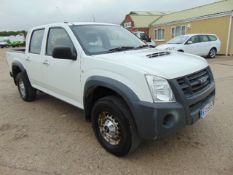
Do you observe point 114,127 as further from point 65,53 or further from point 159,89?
point 65,53

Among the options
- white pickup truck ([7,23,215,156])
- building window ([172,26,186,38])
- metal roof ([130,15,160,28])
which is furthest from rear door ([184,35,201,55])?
metal roof ([130,15,160,28])

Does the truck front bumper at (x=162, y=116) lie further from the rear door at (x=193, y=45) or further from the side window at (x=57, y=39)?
the rear door at (x=193, y=45)

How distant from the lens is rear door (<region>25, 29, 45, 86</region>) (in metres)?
4.68

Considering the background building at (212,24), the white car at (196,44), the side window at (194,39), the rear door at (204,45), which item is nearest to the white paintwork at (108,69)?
the white car at (196,44)

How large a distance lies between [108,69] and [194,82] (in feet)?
3.73

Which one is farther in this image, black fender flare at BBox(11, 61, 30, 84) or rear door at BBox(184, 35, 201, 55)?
rear door at BBox(184, 35, 201, 55)

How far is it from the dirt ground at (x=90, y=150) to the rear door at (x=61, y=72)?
626 millimetres

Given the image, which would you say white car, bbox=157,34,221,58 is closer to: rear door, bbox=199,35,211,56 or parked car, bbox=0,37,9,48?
rear door, bbox=199,35,211,56

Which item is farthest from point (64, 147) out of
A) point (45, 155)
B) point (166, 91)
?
point (166, 91)

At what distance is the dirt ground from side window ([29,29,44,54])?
4.70 ft

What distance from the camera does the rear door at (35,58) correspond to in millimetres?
4676

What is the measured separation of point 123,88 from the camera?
2719 millimetres

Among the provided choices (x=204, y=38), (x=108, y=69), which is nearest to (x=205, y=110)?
(x=108, y=69)

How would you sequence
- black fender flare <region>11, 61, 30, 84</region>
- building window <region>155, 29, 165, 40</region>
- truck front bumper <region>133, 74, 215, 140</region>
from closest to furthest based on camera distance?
truck front bumper <region>133, 74, 215, 140</region>, black fender flare <region>11, 61, 30, 84</region>, building window <region>155, 29, 165, 40</region>
